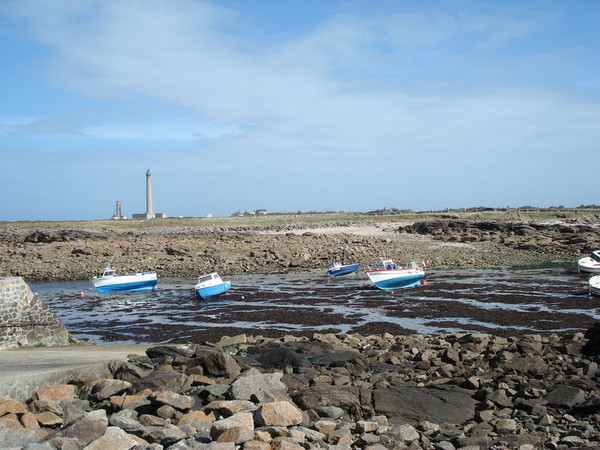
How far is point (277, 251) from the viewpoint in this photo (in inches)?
1736

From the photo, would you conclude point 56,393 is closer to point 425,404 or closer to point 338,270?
point 425,404

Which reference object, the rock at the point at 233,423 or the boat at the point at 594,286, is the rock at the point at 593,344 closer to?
the rock at the point at 233,423

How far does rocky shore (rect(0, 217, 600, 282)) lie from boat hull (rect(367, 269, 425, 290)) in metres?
10.6

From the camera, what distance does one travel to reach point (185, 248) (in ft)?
150

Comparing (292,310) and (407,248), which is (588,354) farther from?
(407,248)

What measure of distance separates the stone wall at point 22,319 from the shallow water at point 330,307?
556cm

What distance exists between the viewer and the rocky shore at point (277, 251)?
133ft

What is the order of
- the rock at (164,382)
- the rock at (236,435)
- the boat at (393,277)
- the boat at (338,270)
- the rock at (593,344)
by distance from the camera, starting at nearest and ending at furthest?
the rock at (236,435) → the rock at (164,382) → the rock at (593,344) → the boat at (393,277) → the boat at (338,270)

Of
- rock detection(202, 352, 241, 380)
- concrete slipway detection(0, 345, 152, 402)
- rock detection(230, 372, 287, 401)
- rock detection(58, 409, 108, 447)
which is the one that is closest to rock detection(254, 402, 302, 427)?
rock detection(230, 372, 287, 401)

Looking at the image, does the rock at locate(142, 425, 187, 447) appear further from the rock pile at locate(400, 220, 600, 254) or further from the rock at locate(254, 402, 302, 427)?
the rock pile at locate(400, 220, 600, 254)

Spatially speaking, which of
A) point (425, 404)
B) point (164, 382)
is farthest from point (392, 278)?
point (164, 382)

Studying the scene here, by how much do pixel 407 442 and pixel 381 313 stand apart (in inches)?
629

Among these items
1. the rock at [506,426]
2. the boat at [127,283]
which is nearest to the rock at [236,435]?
the rock at [506,426]

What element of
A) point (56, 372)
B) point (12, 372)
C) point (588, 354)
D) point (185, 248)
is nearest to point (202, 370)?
point (56, 372)
